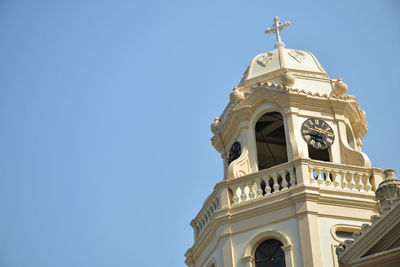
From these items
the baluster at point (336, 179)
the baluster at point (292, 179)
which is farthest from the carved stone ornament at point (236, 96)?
the baluster at point (336, 179)

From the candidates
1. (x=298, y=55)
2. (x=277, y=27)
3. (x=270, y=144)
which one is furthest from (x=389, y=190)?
(x=277, y=27)

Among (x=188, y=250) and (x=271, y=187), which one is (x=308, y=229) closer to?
(x=271, y=187)

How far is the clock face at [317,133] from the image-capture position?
96.6 ft

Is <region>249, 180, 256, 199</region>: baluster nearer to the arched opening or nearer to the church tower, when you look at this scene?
the church tower

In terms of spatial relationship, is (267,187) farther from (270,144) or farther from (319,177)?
(270,144)

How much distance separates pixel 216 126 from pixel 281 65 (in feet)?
9.08

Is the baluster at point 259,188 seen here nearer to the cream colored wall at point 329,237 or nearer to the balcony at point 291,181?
the balcony at point 291,181

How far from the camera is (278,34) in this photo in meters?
33.2

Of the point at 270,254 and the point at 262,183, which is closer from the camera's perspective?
the point at 270,254

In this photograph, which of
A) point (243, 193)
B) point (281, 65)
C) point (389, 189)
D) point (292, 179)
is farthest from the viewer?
point (281, 65)

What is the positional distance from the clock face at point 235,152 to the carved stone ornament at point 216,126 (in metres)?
0.98

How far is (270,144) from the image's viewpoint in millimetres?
32781

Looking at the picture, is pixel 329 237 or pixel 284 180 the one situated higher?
pixel 284 180

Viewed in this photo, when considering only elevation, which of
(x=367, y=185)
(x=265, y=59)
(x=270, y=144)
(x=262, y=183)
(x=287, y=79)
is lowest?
(x=367, y=185)
